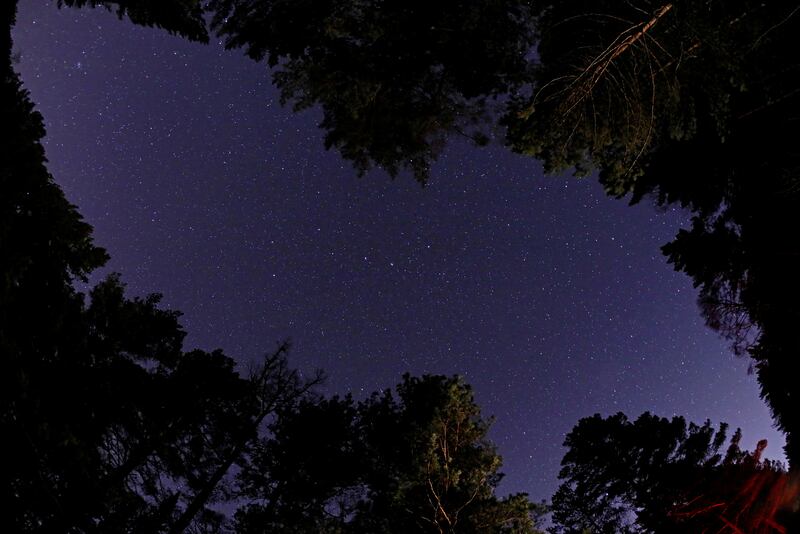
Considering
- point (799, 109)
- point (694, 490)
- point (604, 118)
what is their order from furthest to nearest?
point (694, 490), point (799, 109), point (604, 118)

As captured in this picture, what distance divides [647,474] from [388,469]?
30.9ft

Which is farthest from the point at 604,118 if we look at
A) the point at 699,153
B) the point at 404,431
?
the point at 404,431

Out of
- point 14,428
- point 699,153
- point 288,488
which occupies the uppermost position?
point 699,153

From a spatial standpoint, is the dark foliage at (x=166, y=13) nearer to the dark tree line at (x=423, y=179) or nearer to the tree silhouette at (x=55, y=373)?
the dark tree line at (x=423, y=179)

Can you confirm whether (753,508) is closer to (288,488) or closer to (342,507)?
(342,507)

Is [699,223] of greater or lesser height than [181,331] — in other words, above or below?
above

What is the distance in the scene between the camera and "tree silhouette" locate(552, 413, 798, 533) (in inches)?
426

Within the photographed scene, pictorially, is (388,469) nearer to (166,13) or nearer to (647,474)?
(647,474)

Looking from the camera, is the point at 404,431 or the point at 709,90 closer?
the point at 709,90

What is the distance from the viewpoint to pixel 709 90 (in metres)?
4.36

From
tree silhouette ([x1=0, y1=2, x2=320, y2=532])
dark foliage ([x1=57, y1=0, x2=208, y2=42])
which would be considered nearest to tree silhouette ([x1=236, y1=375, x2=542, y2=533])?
tree silhouette ([x1=0, y1=2, x2=320, y2=532])

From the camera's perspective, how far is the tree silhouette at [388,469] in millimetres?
9242

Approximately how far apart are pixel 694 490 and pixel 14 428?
54.4ft

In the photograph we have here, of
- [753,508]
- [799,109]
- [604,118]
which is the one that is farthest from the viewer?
[753,508]
